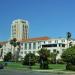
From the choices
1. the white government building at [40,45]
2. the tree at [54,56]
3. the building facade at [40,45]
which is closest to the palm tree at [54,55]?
the tree at [54,56]

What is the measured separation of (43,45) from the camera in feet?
518

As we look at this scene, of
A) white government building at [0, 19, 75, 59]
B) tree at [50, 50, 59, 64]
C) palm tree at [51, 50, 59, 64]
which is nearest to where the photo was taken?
tree at [50, 50, 59, 64]

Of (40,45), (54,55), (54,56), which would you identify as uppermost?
(40,45)

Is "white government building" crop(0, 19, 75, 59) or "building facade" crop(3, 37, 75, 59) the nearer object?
"building facade" crop(3, 37, 75, 59)

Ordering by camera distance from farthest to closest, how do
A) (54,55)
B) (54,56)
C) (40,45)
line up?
(40,45)
(54,55)
(54,56)

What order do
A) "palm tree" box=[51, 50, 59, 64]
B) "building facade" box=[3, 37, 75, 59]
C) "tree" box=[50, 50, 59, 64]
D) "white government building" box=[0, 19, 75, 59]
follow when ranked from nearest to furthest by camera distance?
"tree" box=[50, 50, 59, 64], "palm tree" box=[51, 50, 59, 64], "building facade" box=[3, 37, 75, 59], "white government building" box=[0, 19, 75, 59]

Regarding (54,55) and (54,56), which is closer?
(54,56)

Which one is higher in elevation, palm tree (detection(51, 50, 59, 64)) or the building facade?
the building facade

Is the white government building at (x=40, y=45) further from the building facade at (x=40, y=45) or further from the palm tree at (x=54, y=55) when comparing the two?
the palm tree at (x=54, y=55)

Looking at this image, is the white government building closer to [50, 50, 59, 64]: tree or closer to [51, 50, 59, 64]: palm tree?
[51, 50, 59, 64]: palm tree

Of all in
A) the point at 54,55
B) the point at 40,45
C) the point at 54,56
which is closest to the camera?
the point at 54,56

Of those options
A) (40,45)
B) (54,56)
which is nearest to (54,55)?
(54,56)

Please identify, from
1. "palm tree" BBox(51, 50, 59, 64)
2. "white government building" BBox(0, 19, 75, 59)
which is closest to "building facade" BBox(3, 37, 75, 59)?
"white government building" BBox(0, 19, 75, 59)

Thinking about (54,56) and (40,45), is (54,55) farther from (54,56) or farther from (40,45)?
(40,45)
